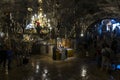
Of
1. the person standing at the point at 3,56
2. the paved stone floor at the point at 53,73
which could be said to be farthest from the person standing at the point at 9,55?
the paved stone floor at the point at 53,73

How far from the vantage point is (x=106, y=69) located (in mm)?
16984

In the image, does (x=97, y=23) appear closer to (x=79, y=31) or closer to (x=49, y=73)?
(x=79, y=31)

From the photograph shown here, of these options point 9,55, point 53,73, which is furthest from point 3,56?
point 53,73

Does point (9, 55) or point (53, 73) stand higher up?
point (9, 55)

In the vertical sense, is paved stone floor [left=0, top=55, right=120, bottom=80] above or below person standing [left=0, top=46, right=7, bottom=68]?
below

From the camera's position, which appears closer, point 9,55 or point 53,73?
point 53,73

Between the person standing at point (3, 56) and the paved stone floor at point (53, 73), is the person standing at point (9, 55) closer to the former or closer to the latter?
the person standing at point (3, 56)

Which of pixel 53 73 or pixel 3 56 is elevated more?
pixel 3 56

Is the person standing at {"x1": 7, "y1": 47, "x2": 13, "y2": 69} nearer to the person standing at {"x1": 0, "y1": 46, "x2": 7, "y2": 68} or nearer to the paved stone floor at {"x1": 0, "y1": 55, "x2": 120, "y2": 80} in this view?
the person standing at {"x1": 0, "y1": 46, "x2": 7, "y2": 68}

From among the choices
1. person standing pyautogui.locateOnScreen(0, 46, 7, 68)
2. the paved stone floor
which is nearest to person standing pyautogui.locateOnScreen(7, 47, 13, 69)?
person standing pyautogui.locateOnScreen(0, 46, 7, 68)

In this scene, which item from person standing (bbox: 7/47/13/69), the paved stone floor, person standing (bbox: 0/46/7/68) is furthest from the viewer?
person standing (bbox: 7/47/13/69)

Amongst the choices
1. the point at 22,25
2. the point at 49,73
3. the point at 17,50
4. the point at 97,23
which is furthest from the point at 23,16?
the point at 97,23

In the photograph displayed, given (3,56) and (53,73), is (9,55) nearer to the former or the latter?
(3,56)

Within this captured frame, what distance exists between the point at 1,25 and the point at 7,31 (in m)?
0.64
